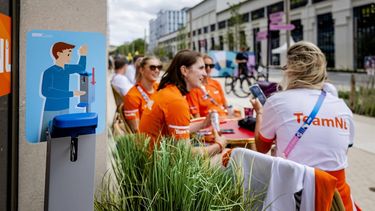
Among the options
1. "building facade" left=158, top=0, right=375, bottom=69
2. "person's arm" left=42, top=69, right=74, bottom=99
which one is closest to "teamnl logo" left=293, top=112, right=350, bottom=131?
"person's arm" left=42, top=69, right=74, bottom=99

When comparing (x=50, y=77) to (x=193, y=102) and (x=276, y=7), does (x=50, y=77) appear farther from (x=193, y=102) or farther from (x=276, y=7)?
(x=276, y=7)

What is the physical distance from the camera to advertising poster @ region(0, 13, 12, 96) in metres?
1.67

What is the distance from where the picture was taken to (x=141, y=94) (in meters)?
4.43

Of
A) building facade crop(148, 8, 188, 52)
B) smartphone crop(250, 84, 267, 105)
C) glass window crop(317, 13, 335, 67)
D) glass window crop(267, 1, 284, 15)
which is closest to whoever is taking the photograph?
smartphone crop(250, 84, 267, 105)

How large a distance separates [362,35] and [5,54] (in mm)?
38665

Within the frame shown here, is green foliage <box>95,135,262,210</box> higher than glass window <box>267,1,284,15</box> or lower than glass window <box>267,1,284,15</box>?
lower

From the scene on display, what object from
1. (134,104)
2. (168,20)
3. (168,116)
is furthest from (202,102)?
(168,20)

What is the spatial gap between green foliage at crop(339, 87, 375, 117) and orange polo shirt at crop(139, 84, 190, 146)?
26.0ft

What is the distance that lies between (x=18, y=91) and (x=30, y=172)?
1.66ft

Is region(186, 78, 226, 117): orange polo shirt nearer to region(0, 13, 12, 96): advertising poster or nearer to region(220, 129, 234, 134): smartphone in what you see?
region(220, 129, 234, 134): smartphone

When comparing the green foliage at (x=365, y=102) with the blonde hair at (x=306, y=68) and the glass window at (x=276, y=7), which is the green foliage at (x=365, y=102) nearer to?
the blonde hair at (x=306, y=68)

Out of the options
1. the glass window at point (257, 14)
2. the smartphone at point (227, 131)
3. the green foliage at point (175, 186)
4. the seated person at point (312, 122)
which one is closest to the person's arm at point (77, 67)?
the green foliage at point (175, 186)

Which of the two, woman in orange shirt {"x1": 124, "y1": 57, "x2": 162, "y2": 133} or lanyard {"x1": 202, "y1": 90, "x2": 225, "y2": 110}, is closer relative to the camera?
woman in orange shirt {"x1": 124, "y1": 57, "x2": 162, "y2": 133}

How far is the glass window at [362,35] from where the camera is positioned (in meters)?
33.6
